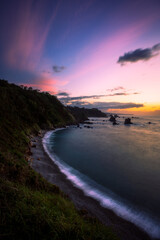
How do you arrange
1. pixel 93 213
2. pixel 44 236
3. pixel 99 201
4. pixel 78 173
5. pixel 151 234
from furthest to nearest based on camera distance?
1. pixel 78 173
2. pixel 99 201
3. pixel 93 213
4. pixel 151 234
5. pixel 44 236

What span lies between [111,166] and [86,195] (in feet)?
30.8

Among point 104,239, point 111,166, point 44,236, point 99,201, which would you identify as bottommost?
point 111,166

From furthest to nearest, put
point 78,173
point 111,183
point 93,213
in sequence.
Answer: point 78,173 → point 111,183 → point 93,213

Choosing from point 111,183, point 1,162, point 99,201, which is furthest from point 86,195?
point 1,162

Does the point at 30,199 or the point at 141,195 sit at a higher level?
the point at 30,199

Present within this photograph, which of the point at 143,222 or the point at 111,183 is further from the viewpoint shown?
the point at 111,183

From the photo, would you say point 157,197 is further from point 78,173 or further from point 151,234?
point 78,173

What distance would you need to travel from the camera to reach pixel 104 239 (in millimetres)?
3820

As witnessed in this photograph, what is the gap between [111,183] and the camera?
13.2 metres

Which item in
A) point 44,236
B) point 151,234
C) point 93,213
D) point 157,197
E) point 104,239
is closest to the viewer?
point 44,236

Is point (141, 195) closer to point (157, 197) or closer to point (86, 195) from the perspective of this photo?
point (157, 197)

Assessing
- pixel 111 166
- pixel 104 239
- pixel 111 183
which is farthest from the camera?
pixel 111 166

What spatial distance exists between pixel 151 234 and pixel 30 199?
8.22 m

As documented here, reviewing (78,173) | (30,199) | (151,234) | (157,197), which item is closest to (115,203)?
(151,234)
